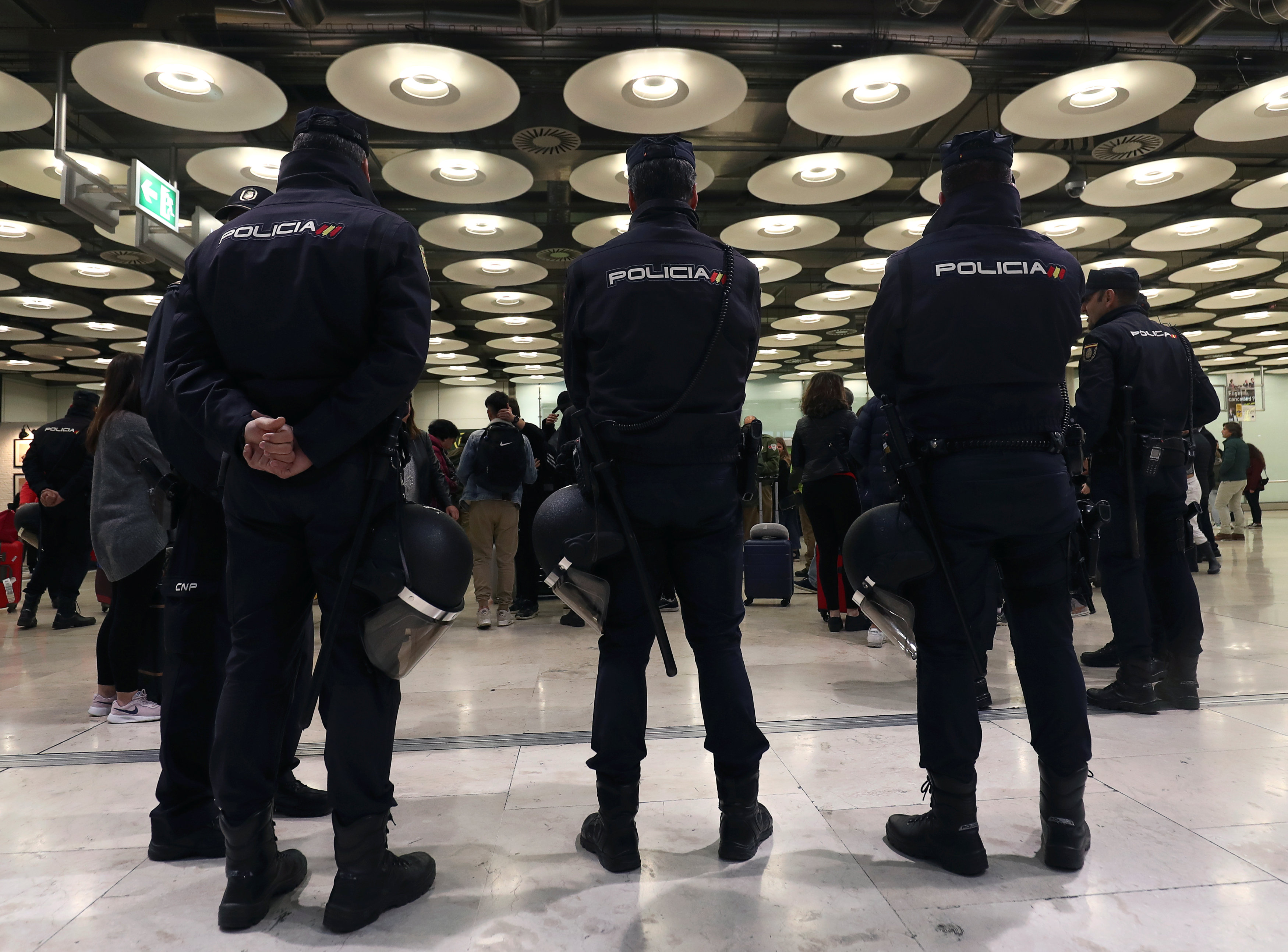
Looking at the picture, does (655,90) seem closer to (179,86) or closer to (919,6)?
(919,6)

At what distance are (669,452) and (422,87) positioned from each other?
13.6 feet

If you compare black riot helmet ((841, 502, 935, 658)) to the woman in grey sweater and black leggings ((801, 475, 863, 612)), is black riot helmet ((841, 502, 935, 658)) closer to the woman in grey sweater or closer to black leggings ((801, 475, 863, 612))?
the woman in grey sweater

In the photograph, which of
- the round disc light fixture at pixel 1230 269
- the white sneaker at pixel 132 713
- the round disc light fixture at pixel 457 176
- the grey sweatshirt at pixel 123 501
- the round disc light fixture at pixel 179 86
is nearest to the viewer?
the grey sweatshirt at pixel 123 501

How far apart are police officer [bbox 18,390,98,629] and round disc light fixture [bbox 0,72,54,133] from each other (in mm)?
1869

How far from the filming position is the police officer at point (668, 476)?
66.7 inches

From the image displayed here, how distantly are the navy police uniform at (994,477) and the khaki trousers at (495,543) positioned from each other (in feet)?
12.6

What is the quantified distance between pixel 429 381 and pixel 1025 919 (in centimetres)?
1862

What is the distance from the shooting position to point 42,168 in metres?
5.99

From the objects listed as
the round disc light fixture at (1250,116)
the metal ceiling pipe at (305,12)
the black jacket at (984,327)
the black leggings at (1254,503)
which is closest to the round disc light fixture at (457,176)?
the metal ceiling pipe at (305,12)

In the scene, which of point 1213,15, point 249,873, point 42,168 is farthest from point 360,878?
point 42,168

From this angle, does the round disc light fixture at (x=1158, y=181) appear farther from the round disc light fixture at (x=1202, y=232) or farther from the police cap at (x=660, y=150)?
the police cap at (x=660, y=150)

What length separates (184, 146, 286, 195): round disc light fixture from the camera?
18.2 feet

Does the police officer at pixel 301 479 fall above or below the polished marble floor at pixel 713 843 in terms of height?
above

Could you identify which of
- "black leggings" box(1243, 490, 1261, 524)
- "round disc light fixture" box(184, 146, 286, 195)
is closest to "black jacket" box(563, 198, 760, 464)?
"round disc light fixture" box(184, 146, 286, 195)
